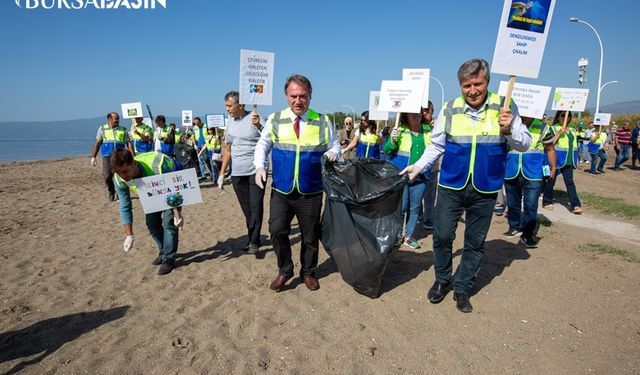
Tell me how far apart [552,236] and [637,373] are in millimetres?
3240

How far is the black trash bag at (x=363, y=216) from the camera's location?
3266 millimetres

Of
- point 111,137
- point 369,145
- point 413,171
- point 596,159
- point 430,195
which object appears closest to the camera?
point 413,171

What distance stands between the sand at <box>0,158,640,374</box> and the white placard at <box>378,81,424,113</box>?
1.86 m

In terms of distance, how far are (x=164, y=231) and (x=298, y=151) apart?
201 centimetres

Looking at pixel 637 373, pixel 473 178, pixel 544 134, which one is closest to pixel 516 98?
pixel 544 134

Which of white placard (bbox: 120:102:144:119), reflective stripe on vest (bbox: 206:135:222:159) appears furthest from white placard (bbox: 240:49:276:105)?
reflective stripe on vest (bbox: 206:135:222:159)

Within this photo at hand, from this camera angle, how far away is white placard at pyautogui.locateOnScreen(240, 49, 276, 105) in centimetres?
427

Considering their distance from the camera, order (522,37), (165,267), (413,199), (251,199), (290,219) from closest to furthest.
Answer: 1. (522,37)
2. (290,219)
3. (165,267)
4. (251,199)
5. (413,199)

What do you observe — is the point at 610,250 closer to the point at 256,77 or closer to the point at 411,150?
the point at 411,150

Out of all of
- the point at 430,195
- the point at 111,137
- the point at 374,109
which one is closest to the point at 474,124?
the point at 430,195

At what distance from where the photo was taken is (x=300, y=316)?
3207 millimetres

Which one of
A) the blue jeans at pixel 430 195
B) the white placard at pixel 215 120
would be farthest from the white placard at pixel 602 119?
the white placard at pixel 215 120

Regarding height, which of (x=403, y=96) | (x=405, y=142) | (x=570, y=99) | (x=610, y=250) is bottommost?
(x=610, y=250)

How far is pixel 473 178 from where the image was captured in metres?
2.98
